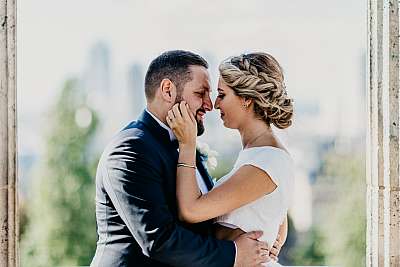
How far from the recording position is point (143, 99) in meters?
15.0

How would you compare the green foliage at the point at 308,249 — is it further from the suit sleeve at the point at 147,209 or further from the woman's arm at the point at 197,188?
the suit sleeve at the point at 147,209

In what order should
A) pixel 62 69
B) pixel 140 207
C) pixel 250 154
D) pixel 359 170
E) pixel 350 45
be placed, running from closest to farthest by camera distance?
pixel 140 207, pixel 250 154, pixel 359 170, pixel 62 69, pixel 350 45

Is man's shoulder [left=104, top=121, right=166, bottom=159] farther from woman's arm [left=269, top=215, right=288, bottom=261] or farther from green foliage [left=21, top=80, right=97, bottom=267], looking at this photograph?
green foliage [left=21, top=80, right=97, bottom=267]

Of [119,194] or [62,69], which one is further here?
[62,69]

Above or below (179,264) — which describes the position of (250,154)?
above

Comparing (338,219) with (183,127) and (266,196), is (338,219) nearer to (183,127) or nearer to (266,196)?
(266,196)

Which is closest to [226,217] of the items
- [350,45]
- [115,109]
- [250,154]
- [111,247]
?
[250,154]

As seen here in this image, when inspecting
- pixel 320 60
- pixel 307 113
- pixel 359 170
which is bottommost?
pixel 359 170

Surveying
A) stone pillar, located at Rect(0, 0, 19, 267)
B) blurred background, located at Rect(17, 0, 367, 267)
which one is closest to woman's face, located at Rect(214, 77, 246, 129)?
stone pillar, located at Rect(0, 0, 19, 267)

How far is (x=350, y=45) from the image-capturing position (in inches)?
610

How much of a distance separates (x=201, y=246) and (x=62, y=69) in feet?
40.9

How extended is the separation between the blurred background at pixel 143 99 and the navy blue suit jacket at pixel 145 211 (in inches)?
310

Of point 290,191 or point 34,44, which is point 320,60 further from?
point 290,191

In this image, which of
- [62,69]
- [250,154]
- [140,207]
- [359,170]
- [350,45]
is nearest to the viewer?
[140,207]
